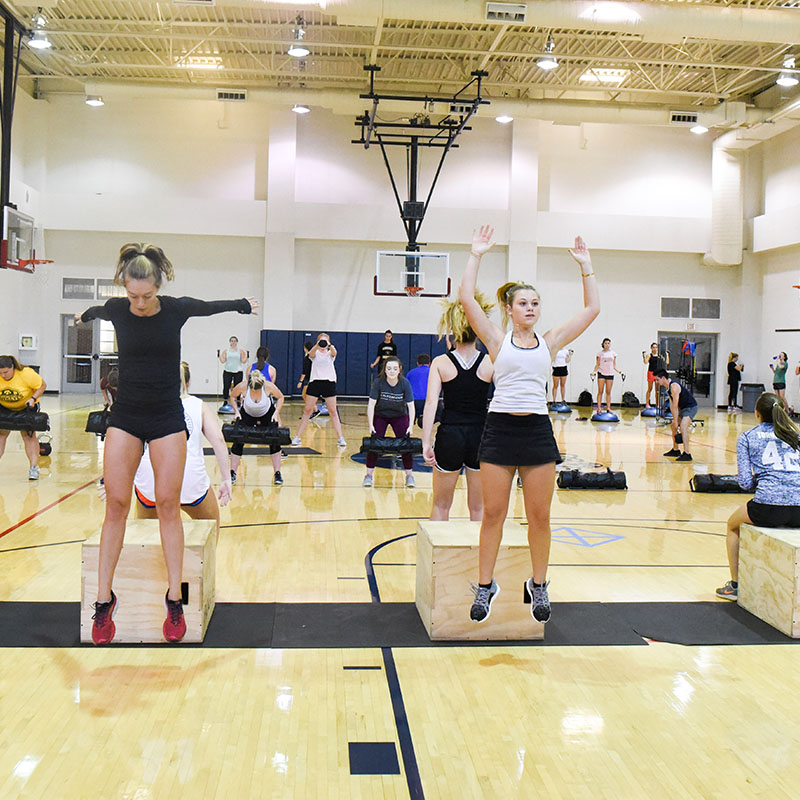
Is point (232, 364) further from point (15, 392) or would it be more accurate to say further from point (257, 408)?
point (15, 392)

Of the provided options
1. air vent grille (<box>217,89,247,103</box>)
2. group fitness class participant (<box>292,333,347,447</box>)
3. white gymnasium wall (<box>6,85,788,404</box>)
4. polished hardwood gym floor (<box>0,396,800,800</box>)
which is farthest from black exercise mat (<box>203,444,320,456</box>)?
air vent grille (<box>217,89,247,103</box>)

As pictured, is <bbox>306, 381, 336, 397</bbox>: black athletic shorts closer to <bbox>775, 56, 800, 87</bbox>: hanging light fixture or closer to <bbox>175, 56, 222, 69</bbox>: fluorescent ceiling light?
<bbox>175, 56, 222, 69</bbox>: fluorescent ceiling light

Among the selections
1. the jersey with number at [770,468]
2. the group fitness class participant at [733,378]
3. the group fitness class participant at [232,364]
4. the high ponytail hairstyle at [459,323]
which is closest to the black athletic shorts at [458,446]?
the high ponytail hairstyle at [459,323]

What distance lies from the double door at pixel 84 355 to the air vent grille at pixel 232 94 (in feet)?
21.6

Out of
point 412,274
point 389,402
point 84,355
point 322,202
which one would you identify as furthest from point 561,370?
point 84,355

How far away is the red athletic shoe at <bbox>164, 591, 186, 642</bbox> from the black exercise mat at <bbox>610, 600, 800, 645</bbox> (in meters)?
2.39

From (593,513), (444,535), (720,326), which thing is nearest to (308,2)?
(593,513)

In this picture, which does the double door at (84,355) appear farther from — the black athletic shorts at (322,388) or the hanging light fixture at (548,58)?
the hanging light fixture at (548,58)

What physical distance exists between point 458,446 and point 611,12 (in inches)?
436

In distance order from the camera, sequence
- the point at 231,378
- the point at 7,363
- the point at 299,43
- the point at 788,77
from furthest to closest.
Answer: the point at 231,378, the point at 788,77, the point at 299,43, the point at 7,363

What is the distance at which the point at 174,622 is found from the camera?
3.93 m

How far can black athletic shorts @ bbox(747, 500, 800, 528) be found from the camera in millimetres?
4672

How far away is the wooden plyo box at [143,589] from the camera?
405 centimetres

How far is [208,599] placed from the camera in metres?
4.39
